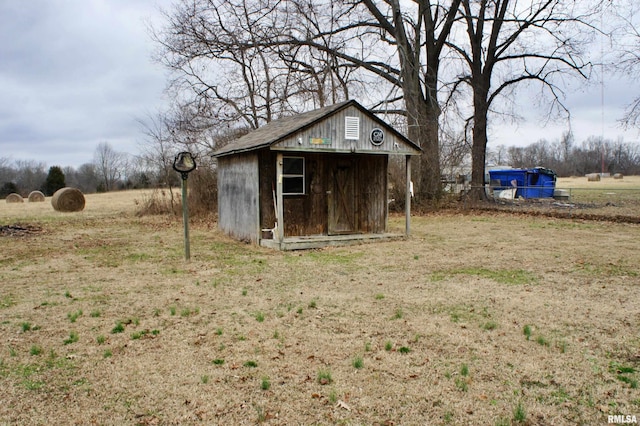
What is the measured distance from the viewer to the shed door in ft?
41.0

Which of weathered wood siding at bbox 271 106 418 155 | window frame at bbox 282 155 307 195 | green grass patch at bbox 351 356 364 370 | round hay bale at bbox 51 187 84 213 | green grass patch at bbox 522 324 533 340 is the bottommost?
green grass patch at bbox 351 356 364 370

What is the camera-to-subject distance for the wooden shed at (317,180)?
36.4ft

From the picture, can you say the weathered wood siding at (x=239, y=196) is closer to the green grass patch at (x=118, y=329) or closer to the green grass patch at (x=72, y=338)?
the green grass patch at (x=118, y=329)

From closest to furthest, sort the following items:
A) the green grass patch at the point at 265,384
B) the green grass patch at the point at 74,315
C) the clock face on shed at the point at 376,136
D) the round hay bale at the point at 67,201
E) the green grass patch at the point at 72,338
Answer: the green grass patch at the point at 265,384 → the green grass patch at the point at 72,338 → the green grass patch at the point at 74,315 → the clock face on shed at the point at 376,136 → the round hay bale at the point at 67,201

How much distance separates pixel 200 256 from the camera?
33.4 ft

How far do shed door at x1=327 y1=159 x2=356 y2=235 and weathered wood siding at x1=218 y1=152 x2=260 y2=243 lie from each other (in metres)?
2.02

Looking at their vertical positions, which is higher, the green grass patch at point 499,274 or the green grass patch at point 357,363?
the green grass patch at point 499,274

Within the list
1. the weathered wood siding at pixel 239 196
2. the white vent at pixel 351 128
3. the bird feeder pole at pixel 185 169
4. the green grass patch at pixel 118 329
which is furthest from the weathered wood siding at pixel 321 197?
the green grass patch at pixel 118 329

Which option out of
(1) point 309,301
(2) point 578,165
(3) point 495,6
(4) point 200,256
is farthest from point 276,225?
(2) point 578,165

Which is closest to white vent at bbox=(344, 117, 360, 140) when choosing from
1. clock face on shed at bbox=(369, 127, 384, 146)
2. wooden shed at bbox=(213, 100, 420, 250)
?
wooden shed at bbox=(213, 100, 420, 250)

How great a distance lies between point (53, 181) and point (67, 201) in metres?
28.8

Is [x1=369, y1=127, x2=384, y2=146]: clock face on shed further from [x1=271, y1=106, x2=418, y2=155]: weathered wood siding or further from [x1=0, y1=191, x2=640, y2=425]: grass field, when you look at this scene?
[x1=0, y1=191, x2=640, y2=425]: grass field

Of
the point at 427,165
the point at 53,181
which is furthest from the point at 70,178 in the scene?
the point at 427,165

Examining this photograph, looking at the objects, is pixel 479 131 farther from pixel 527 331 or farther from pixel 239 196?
pixel 527 331
